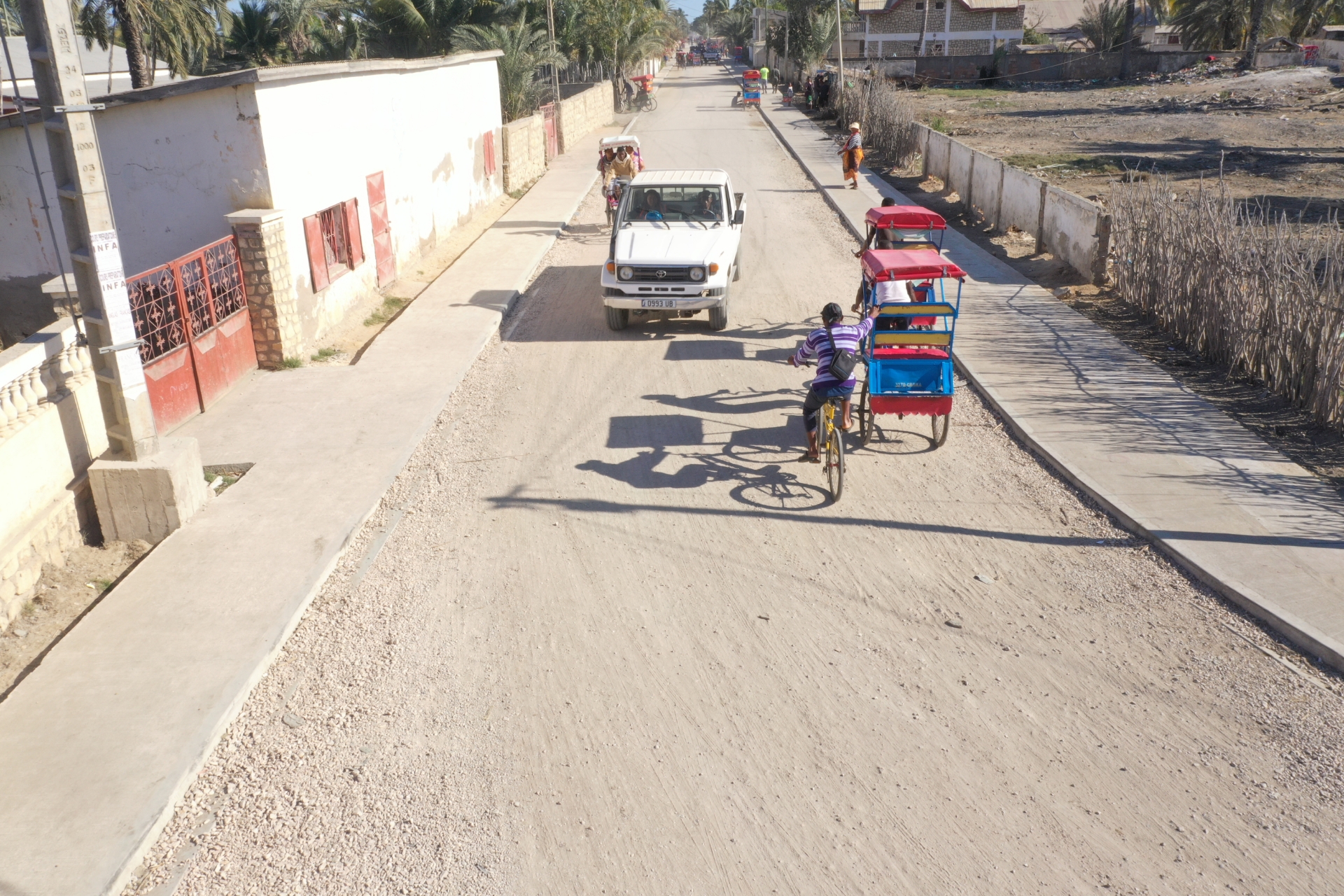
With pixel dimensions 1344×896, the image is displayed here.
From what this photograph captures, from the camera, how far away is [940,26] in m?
77.1

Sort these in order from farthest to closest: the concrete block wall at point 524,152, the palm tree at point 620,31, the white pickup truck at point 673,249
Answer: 1. the palm tree at point 620,31
2. the concrete block wall at point 524,152
3. the white pickup truck at point 673,249

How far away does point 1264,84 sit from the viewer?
140 ft

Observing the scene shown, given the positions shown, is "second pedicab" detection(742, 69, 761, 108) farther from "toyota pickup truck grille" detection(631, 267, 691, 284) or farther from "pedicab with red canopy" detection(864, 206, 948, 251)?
"toyota pickup truck grille" detection(631, 267, 691, 284)

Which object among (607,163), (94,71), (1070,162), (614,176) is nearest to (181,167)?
(614,176)

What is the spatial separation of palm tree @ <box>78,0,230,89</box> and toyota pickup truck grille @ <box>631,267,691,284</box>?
17.4 meters

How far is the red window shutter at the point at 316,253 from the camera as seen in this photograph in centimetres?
1217

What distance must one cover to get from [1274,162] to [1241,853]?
25724 millimetres

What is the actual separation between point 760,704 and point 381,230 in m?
11.7

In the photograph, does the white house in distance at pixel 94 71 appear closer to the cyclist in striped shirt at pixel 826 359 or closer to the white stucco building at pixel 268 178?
the white stucco building at pixel 268 178

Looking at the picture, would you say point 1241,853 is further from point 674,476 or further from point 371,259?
point 371,259

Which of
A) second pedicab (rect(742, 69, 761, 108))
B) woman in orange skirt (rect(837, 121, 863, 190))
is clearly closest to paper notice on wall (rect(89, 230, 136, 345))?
woman in orange skirt (rect(837, 121, 863, 190))

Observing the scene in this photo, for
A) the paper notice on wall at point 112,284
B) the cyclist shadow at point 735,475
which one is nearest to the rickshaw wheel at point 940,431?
the cyclist shadow at point 735,475

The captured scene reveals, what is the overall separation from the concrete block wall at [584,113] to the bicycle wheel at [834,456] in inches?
1121

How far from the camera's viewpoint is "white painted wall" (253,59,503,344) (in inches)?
464
